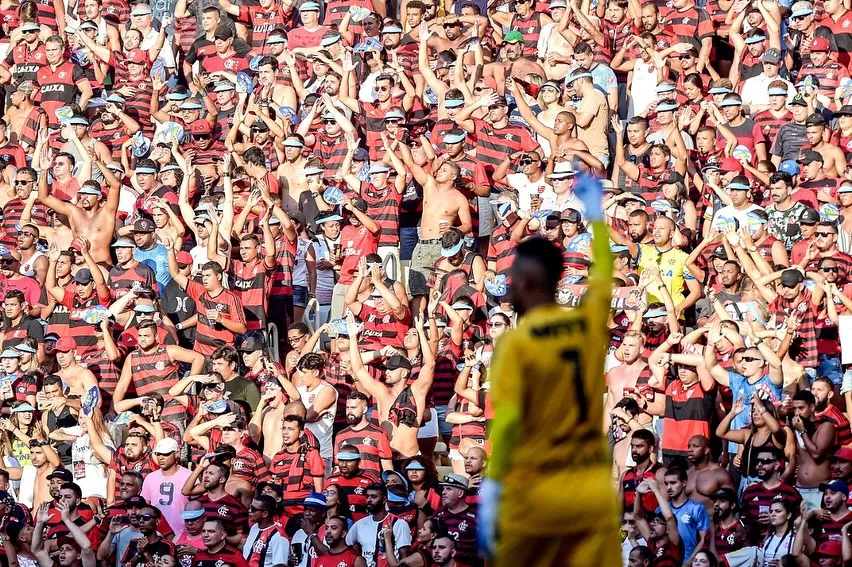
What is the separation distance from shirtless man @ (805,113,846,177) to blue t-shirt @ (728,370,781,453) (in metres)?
2.51

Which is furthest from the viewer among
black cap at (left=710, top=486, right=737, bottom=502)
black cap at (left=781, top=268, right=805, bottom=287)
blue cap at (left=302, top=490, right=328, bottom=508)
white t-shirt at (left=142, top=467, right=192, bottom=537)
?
white t-shirt at (left=142, top=467, right=192, bottom=537)

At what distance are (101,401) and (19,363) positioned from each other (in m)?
1.05

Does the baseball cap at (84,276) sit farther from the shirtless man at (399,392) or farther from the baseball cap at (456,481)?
the baseball cap at (456,481)

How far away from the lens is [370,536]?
460 inches

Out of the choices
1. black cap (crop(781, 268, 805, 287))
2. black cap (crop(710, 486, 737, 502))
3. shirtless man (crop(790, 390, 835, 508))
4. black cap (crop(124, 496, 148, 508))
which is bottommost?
black cap (crop(124, 496, 148, 508))

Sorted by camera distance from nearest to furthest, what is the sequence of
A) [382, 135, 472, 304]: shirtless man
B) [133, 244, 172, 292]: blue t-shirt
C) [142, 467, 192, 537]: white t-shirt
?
[142, 467, 192, 537]: white t-shirt < [382, 135, 472, 304]: shirtless man < [133, 244, 172, 292]: blue t-shirt

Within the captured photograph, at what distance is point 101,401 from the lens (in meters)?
14.4

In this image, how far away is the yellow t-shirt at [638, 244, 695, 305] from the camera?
12.9m

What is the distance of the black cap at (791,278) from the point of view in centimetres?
1236

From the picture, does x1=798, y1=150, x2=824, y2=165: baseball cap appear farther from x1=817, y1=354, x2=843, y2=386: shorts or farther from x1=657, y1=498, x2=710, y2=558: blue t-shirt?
x1=657, y1=498, x2=710, y2=558: blue t-shirt

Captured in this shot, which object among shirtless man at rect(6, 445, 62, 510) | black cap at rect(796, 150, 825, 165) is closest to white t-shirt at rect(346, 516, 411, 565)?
shirtless man at rect(6, 445, 62, 510)

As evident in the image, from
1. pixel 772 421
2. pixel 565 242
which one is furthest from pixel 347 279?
pixel 772 421

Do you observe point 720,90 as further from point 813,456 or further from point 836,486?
point 836,486

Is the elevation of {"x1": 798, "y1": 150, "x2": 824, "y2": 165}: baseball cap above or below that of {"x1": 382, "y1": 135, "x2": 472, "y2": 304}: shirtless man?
above
